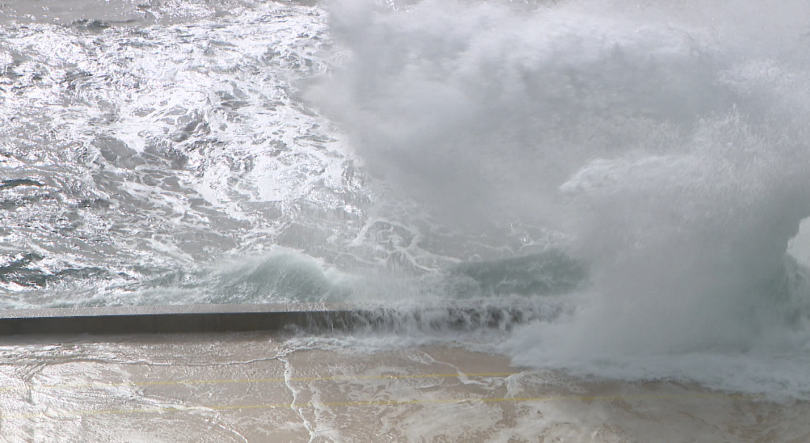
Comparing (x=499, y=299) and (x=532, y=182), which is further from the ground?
(x=532, y=182)

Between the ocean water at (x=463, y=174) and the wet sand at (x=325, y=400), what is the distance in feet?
0.68

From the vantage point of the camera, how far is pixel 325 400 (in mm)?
3072

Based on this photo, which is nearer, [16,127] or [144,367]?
[144,367]

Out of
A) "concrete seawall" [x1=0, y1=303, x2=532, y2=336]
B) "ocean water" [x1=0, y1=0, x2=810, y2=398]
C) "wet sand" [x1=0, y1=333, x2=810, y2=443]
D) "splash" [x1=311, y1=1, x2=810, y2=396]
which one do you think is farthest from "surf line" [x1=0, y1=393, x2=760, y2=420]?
"concrete seawall" [x1=0, y1=303, x2=532, y2=336]

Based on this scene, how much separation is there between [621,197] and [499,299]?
0.89 m

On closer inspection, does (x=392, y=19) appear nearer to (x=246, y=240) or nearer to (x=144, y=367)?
(x=246, y=240)

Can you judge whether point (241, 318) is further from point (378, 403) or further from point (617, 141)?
point (617, 141)

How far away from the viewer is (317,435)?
284 cm

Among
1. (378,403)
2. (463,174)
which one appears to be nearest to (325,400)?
(378,403)

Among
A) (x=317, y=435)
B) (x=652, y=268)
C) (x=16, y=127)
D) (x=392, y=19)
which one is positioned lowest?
(x=317, y=435)

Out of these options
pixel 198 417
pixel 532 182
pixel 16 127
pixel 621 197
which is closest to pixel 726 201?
pixel 621 197

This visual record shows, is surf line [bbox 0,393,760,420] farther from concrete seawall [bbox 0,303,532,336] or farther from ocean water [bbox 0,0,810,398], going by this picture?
concrete seawall [bbox 0,303,532,336]

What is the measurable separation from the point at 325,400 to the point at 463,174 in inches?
110

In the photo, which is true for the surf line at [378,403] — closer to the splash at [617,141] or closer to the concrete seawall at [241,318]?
the splash at [617,141]
